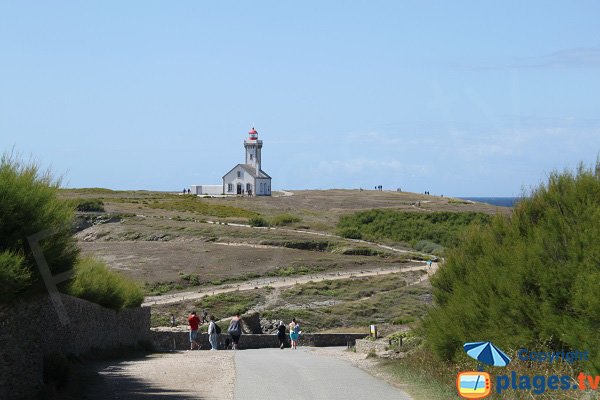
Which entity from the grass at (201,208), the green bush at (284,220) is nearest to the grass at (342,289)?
the green bush at (284,220)

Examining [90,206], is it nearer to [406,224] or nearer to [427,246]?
[427,246]

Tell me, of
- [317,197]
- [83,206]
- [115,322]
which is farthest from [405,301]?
[317,197]

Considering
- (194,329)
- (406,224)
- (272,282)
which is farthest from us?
(406,224)

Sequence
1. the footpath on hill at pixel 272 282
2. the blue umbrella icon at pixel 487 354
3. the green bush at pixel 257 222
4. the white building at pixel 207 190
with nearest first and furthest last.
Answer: the blue umbrella icon at pixel 487 354
the footpath on hill at pixel 272 282
the green bush at pixel 257 222
the white building at pixel 207 190

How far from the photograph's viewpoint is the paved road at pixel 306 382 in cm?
1750

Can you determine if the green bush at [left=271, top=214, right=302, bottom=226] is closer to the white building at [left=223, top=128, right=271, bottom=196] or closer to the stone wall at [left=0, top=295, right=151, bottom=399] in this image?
the white building at [left=223, top=128, right=271, bottom=196]

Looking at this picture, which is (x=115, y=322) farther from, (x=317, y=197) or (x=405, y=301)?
(x=317, y=197)

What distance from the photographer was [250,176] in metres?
131

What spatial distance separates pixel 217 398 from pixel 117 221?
234 feet

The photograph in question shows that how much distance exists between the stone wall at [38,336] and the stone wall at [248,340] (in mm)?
7195

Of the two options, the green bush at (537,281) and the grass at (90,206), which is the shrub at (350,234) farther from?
the green bush at (537,281)

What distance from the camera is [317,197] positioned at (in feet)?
458

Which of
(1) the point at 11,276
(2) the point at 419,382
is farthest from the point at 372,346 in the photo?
(1) the point at 11,276

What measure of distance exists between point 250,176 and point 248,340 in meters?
93.9
